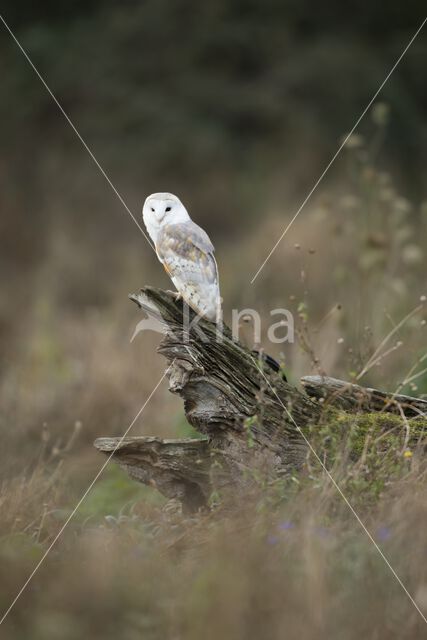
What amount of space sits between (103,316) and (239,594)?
698 cm

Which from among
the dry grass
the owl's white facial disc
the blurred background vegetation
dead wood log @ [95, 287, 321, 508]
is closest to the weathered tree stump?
dead wood log @ [95, 287, 321, 508]

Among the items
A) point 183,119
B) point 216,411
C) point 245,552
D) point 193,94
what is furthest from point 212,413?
point 193,94

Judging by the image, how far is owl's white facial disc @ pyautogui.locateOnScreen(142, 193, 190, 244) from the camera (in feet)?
11.7

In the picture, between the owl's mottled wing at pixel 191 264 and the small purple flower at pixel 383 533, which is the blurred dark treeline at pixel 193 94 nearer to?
the owl's mottled wing at pixel 191 264

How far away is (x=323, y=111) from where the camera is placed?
1267 cm

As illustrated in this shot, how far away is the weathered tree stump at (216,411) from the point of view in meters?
3.22

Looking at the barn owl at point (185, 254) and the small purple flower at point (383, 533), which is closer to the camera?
the small purple flower at point (383, 533)

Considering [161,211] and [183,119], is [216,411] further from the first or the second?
[183,119]

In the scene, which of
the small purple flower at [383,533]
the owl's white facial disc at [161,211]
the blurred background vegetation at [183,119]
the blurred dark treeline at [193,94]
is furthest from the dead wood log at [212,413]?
the blurred dark treeline at [193,94]

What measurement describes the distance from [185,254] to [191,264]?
65 millimetres

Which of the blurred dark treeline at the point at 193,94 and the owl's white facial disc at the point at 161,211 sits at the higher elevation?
the blurred dark treeline at the point at 193,94

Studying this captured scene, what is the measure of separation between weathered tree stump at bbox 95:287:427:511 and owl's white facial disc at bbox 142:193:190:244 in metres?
0.37

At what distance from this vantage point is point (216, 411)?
3.24 metres

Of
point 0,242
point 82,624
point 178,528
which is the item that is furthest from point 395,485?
point 0,242
